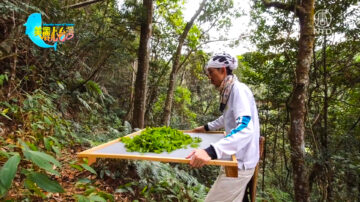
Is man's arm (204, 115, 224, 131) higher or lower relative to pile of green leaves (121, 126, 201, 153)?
higher

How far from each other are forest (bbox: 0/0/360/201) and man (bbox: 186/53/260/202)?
1.20 meters

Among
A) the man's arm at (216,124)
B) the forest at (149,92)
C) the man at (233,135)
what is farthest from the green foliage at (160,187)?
the man at (233,135)

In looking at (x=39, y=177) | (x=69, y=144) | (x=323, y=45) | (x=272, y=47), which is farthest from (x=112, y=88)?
(x=39, y=177)

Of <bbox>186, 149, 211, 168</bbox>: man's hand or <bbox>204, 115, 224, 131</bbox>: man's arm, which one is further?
<bbox>204, 115, 224, 131</bbox>: man's arm

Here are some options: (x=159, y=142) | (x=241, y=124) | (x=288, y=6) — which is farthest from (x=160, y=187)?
(x=288, y=6)

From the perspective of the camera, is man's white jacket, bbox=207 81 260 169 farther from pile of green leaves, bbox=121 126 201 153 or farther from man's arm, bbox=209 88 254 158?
pile of green leaves, bbox=121 126 201 153

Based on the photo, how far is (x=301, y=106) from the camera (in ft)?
14.1

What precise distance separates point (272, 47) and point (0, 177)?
6.76 meters

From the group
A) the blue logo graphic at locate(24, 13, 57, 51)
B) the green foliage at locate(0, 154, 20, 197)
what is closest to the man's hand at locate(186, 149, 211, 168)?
the green foliage at locate(0, 154, 20, 197)

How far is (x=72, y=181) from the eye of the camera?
325cm

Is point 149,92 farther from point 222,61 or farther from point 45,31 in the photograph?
point 222,61

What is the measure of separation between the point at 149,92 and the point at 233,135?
8.61 metres

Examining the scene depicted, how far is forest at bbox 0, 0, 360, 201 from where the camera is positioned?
3539mm

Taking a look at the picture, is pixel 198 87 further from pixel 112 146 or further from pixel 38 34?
pixel 112 146
